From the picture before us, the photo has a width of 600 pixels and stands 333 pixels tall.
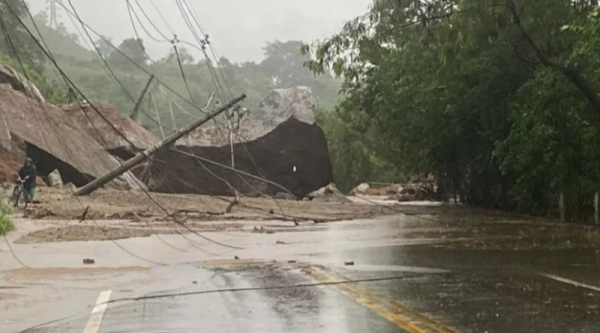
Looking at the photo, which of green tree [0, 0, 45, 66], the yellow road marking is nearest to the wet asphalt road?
the yellow road marking

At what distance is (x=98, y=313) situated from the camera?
9.17 meters

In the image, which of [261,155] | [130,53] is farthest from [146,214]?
[130,53]

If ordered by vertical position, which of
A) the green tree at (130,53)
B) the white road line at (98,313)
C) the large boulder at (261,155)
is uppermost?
the green tree at (130,53)

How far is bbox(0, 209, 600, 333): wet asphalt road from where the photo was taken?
845 cm

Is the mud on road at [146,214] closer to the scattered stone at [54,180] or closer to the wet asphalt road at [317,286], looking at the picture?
the wet asphalt road at [317,286]

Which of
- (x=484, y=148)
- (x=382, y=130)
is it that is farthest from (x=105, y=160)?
(x=484, y=148)

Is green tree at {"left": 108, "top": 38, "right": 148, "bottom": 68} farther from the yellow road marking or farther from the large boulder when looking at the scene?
the yellow road marking

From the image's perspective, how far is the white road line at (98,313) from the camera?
8234 mm

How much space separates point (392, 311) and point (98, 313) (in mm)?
3042

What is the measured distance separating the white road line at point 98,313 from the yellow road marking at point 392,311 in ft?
9.05

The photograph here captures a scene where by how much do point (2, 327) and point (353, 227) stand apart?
1716cm

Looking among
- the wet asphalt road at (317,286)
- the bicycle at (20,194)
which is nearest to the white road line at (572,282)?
the wet asphalt road at (317,286)

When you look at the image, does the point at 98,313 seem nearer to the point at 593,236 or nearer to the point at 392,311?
the point at 392,311

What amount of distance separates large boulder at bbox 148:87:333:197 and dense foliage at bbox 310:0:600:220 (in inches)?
147
